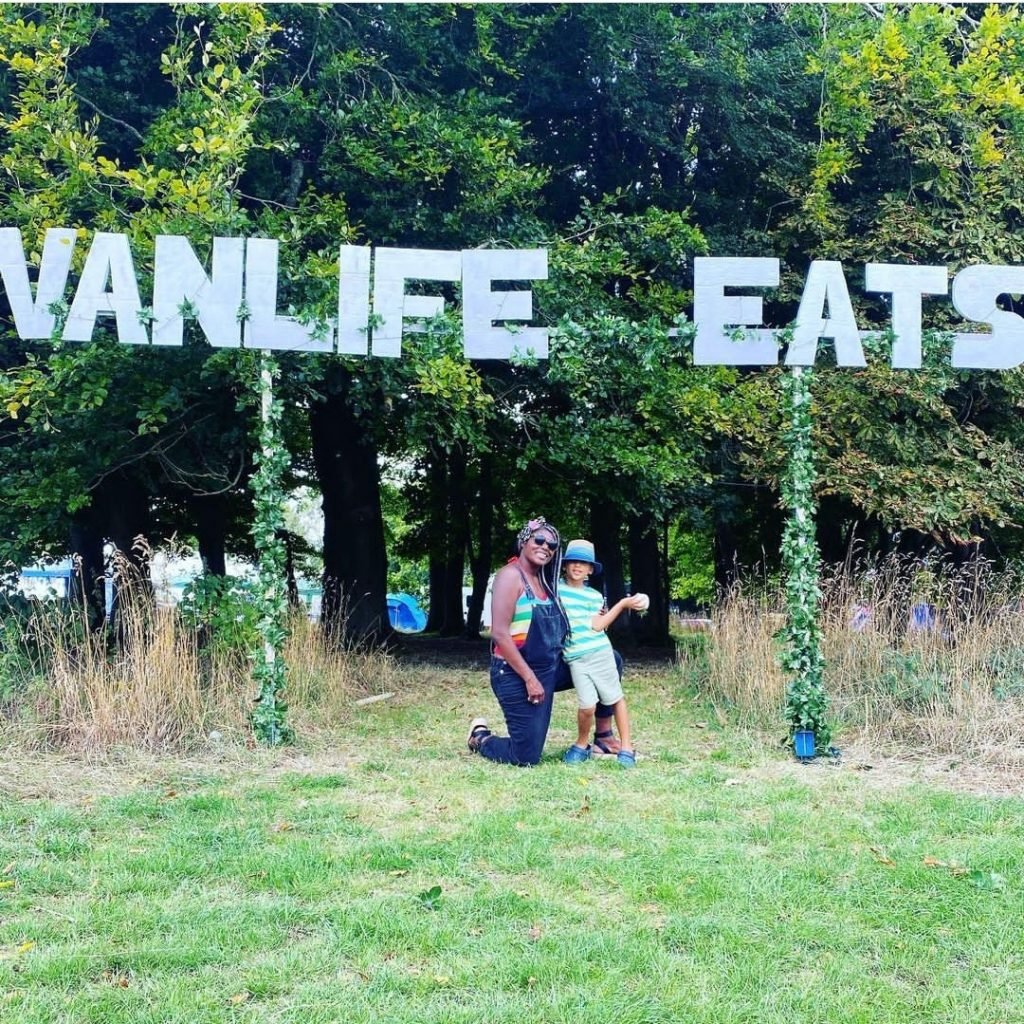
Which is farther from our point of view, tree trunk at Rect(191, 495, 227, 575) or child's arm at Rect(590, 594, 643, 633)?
tree trunk at Rect(191, 495, 227, 575)

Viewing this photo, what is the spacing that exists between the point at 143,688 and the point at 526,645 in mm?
2590

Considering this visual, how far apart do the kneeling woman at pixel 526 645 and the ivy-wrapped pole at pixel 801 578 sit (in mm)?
1612

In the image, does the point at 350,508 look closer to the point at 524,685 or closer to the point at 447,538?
the point at 447,538

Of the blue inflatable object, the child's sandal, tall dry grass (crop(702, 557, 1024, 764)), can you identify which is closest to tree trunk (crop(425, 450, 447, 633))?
the blue inflatable object

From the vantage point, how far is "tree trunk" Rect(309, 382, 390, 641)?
1340cm

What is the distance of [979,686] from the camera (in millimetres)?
6969

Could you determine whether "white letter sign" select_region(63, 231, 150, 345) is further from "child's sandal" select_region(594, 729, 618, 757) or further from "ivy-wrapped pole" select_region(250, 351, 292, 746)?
"child's sandal" select_region(594, 729, 618, 757)

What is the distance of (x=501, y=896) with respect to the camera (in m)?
3.74

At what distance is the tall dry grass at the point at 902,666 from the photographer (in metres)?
6.67

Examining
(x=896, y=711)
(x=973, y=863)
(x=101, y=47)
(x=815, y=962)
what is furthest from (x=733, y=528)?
(x=815, y=962)

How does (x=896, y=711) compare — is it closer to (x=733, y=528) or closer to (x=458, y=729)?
(x=458, y=729)

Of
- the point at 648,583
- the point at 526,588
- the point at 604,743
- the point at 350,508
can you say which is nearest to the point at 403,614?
the point at 648,583

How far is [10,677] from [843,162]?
10190mm

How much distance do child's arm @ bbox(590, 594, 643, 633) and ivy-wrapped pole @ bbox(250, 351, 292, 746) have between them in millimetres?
2230
